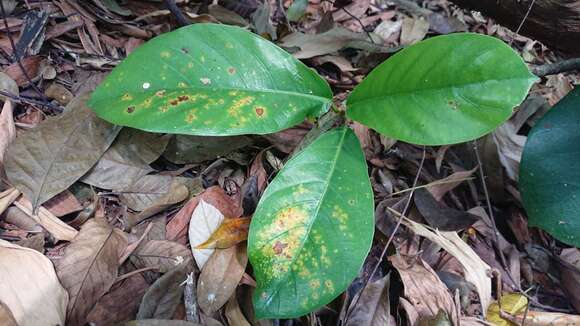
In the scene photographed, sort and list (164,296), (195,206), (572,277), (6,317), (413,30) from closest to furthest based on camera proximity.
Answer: (6,317) < (164,296) < (195,206) < (572,277) < (413,30)

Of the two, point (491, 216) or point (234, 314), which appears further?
point (491, 216)

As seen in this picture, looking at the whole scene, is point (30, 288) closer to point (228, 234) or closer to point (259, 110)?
point (228, 234)

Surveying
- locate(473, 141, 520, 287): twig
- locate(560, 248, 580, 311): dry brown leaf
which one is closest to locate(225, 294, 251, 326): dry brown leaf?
locate(473, 141, 520, 287): twig

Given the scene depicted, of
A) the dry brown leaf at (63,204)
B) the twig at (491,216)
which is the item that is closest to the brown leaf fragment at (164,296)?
the dry brown leaf at (63,204)

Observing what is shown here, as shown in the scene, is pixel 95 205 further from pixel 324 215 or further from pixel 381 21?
pixel 381 21

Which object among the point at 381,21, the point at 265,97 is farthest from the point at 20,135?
the point at 381,21

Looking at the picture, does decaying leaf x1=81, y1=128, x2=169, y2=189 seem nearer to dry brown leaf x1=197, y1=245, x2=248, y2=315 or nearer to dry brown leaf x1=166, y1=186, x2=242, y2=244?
dry brown leaf x1=166, y1=186, x2=242, y2=244

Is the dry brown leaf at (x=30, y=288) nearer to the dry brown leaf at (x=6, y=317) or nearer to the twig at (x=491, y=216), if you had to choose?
the dry brown leaf at (x=6, y=317)

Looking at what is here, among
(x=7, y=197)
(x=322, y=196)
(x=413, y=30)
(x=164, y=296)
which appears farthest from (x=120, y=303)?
(x=413, y=30)
